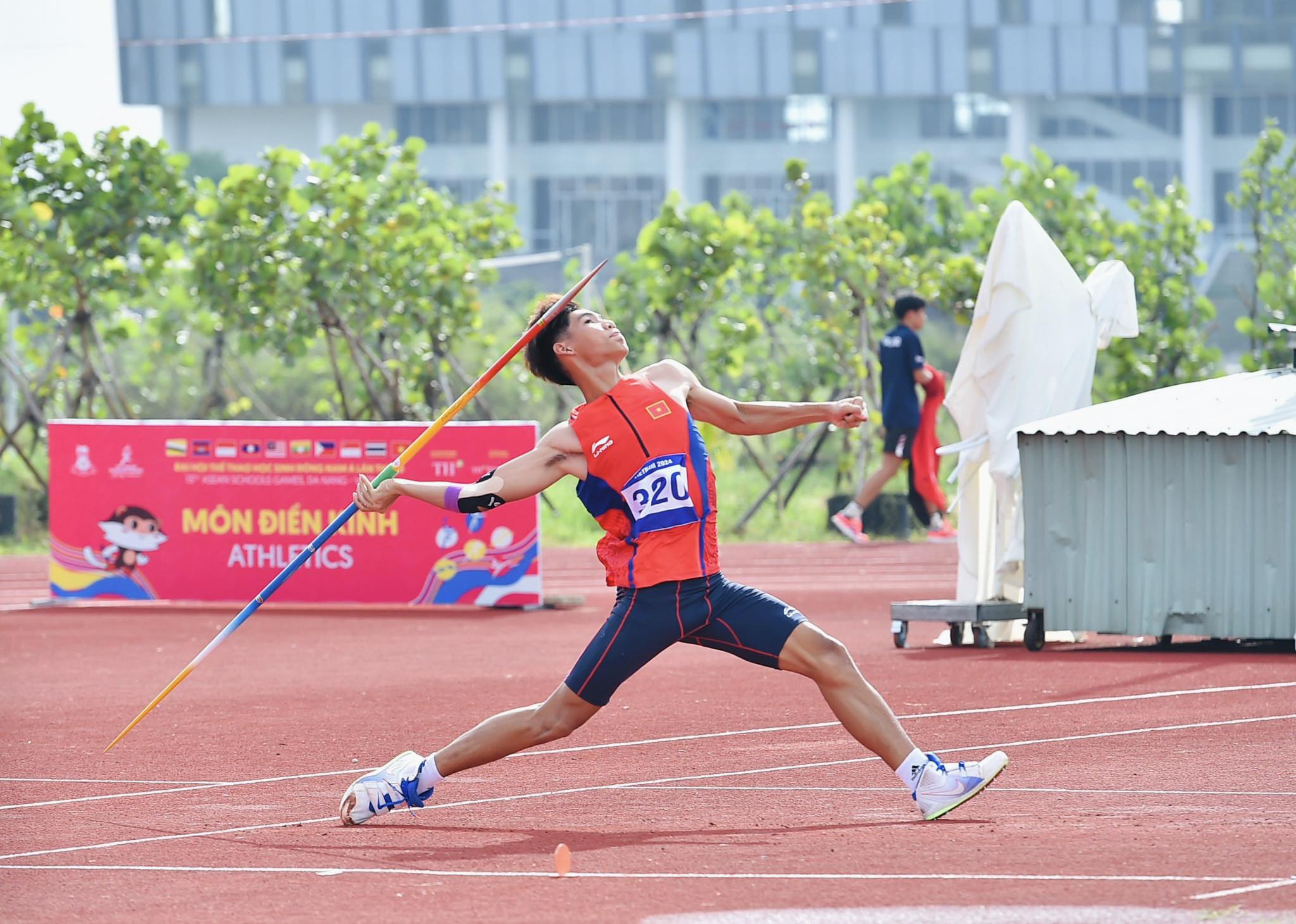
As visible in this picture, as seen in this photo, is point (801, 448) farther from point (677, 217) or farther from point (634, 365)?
point (634, 365)

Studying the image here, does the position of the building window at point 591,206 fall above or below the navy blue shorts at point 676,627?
above

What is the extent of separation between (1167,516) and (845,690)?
5.32 m

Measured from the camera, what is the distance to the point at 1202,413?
37.7 ft

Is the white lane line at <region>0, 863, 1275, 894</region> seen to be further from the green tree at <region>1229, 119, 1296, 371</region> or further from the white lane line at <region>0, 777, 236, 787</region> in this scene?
the green tree at <region>1229, 119, 1296, 371</region>

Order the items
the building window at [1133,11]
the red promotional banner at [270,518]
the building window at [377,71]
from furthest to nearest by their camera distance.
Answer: the building window at [377,71], the building window at [1133,11], the red promotional banner at [270,518]

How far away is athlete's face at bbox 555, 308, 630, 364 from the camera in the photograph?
6.78m

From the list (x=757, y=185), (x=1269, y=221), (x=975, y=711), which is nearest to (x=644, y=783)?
(x=975, y=711)

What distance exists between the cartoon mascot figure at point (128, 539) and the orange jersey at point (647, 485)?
10065mm

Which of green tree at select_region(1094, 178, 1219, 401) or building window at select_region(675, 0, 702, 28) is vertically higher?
building window at select_region(675, 0, 702, 28)

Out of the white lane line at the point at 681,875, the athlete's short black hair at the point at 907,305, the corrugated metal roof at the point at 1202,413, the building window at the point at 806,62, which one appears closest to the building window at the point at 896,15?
the building window at the point at 806,62

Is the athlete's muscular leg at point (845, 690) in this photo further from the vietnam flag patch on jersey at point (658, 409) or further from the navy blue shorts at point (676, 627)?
the vietnam flag patch on jersey at point (658, 409)

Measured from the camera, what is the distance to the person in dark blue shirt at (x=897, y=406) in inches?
731

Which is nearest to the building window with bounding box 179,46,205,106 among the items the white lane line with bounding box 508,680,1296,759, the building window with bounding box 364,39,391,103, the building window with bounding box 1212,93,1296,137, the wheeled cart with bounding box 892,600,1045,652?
the building window with bounding box 364,39,391,103

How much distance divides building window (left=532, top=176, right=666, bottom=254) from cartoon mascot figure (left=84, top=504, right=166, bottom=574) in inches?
2655
